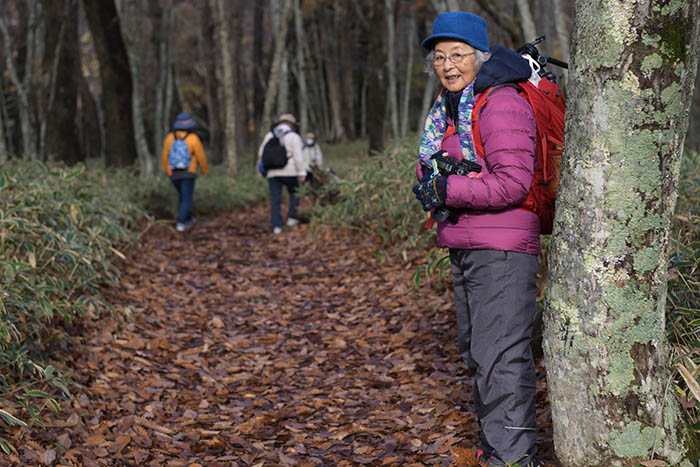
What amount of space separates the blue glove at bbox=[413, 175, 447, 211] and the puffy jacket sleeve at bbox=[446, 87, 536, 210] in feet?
0.25

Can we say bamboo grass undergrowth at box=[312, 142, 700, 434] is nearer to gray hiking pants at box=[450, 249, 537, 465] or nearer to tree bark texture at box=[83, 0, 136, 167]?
gray hiking pants at box=[450, 249, 537, 465]

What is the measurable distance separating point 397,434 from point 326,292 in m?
3.78

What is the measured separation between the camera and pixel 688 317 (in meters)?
3.52

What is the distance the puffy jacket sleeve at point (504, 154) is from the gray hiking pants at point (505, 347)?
31cm

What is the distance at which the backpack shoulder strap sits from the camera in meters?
2.98

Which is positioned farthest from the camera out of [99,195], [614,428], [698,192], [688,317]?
[99,195]

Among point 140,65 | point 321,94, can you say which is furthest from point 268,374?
point 321,94

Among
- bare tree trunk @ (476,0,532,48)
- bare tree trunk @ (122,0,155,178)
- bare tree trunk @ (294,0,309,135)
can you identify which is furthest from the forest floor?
bare tree trunk @ (294,0,309,135)

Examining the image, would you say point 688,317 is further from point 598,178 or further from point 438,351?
point 438,351

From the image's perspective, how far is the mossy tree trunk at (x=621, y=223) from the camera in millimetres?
2432

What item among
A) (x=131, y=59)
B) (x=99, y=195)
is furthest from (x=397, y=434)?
(x=131, y=59)

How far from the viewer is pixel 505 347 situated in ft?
10.2

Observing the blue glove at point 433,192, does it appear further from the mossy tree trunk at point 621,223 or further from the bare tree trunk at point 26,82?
the bare tree trunk at point 26,82

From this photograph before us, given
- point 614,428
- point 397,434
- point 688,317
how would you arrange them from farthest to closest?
point 397,434
point 688,317
point 614,428
